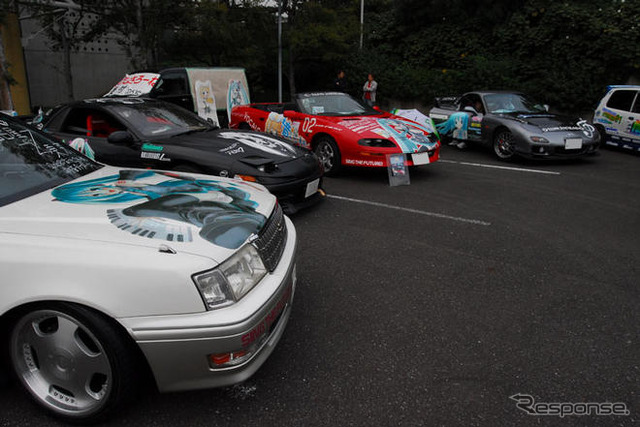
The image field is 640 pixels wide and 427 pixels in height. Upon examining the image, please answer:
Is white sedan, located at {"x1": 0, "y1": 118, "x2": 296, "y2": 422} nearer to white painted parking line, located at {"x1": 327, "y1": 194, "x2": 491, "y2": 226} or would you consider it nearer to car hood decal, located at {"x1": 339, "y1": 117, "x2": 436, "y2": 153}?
white painted parking line, located at {"x1": 327, "y1": 194, "x2": 491, "y2": 226}

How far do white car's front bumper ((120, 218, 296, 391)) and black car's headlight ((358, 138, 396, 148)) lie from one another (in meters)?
4.86

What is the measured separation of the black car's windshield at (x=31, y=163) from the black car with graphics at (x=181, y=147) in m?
1.59

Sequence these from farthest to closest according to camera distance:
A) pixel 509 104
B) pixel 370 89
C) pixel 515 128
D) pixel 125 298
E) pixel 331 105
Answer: pixel 370 89
pixel 509 104
pixel 515 128
pixel 331 105
pixel 125 298

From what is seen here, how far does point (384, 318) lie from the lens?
3139mm

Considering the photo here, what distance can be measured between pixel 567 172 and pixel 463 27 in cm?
1083

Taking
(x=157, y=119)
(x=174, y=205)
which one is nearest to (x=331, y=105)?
(x=157, y=119)

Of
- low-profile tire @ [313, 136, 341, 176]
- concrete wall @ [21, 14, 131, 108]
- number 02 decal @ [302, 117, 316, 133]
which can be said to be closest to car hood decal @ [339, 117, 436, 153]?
low-profile tire @ [313, 136, 341, 176]

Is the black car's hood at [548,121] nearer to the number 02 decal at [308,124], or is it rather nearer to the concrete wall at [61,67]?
the number 02 decal at [308,124]

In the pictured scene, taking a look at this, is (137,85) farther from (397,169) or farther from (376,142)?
(397,169)

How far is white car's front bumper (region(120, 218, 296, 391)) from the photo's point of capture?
192cm

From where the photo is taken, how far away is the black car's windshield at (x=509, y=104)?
9258 millimetres

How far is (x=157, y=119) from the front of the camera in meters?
5.39

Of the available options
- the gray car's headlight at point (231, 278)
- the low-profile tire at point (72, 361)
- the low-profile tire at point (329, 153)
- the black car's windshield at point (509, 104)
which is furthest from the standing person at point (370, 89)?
the low-profile tire at point (72, 361)

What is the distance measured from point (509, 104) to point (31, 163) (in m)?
8.90
